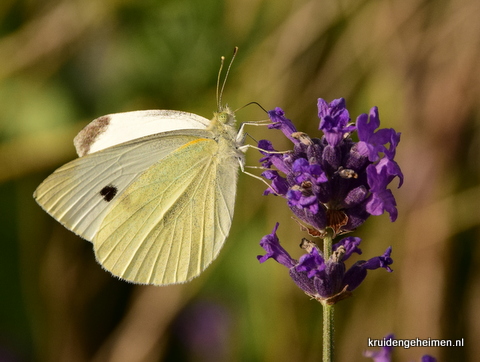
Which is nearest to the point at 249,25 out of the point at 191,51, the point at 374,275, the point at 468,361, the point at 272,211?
the point at 191,51

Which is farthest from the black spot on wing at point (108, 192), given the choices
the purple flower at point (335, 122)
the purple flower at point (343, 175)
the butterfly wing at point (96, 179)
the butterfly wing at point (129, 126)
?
the purple flower at point (335, 122)

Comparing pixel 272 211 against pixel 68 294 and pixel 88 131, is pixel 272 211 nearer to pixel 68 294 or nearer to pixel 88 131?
pixel 88 131

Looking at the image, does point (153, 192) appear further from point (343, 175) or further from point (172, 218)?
point (343, 175)

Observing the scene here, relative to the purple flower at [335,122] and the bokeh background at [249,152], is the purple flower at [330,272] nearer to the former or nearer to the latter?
the purple flower at [335,122]

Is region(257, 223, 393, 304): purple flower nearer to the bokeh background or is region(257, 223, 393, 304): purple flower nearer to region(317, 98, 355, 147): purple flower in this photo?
region(317, 98, 355, 147): purple flower

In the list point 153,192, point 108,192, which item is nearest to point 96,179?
point 108,192

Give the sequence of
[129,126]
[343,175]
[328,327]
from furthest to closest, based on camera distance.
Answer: [129,126], [343,175], [328,327]
